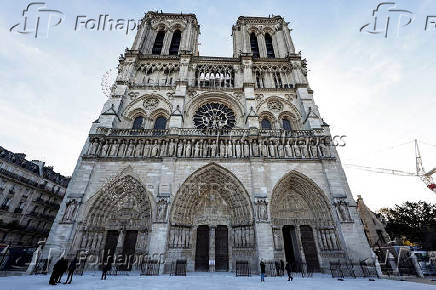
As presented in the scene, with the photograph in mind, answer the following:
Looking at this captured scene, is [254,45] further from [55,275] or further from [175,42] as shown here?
[55,275]

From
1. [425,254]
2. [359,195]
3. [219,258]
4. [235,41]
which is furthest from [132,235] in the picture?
[359,195]

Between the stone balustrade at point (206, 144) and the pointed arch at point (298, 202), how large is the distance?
67.3 inches

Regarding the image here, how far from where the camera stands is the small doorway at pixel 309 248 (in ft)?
38.0

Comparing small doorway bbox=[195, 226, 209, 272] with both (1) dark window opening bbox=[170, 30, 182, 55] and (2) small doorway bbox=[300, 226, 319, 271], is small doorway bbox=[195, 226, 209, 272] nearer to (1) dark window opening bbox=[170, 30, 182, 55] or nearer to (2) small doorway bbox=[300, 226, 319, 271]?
(2) small doorway bbox=[300, 226, 319, 271]

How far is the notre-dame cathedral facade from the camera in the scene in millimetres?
11250

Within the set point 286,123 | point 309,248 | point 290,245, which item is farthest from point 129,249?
point 286,123

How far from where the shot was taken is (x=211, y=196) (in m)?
13.2

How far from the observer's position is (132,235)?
1205 cm

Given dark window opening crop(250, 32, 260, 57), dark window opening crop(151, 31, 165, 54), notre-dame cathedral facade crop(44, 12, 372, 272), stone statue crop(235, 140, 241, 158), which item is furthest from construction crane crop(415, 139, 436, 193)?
dark window opening crop(151, 31, 165, 54)

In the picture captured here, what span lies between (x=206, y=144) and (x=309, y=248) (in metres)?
8.96

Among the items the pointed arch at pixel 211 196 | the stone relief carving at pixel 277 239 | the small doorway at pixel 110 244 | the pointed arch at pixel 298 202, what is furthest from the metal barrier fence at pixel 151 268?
the pointed arch at pixel 298 202

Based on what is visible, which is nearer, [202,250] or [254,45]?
[202,250]

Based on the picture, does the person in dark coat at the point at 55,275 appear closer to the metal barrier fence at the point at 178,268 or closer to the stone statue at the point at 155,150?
the metal barrier fence at the point at 178,268

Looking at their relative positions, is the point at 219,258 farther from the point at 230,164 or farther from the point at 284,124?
the point at 284,124
